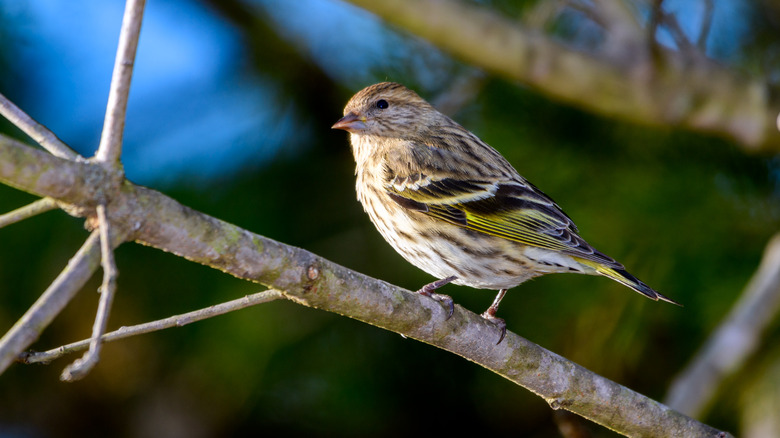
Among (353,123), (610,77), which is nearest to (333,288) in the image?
(353,123)

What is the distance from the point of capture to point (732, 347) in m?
3.76

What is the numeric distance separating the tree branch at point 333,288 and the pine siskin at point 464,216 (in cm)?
46

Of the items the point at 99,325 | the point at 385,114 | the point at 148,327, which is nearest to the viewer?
the point at 99,325

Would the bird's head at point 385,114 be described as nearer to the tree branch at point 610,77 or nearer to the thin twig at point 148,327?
the tree branch at point 610,77

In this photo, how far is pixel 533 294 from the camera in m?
4.38

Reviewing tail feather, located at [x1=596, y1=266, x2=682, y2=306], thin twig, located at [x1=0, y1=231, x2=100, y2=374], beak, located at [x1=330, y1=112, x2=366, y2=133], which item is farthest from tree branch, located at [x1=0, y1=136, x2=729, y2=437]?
beak, located at [x1=330, y1=112, x2=366, y2=133]

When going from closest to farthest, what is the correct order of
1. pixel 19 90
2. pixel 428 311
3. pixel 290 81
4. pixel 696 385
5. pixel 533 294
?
pixel 428 311 → pixel 696 385 → pixel 19 90 → pixel 533 294 → pixel 290 81

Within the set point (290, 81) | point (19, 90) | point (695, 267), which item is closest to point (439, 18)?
point (290, 81)

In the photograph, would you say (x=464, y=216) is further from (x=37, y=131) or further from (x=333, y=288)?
(x=37, y=131)

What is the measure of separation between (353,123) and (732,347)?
2.15 meters

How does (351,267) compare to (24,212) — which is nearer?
(24,212)

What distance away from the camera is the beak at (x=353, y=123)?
148 inches

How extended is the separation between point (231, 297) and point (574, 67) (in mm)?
2202

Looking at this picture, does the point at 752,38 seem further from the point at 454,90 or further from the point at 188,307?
the point at 188,307
